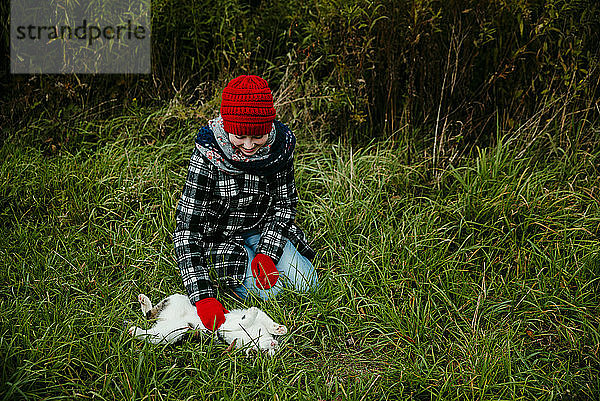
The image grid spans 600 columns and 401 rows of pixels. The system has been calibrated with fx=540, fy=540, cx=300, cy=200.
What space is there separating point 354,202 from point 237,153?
87 cm

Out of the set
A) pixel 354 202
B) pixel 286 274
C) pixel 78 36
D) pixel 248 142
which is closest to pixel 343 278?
pixel 286 274

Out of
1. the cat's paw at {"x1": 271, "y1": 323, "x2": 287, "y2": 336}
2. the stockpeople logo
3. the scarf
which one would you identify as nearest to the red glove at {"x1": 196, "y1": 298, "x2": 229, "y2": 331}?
the cat's paw at {"x1": 271, "y1": 323, "x2": 287, "y2": 336}

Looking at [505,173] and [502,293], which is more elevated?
[505,173]

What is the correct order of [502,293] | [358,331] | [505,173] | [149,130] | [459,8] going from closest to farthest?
[358,331] → [502,293] → [505,173] → [459,8] → [149,130]

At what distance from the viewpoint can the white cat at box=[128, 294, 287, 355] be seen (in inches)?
76.1

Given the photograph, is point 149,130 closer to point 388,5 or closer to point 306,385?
point 388,5

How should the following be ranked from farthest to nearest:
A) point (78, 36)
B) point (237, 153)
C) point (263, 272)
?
point (78, 36)
point (263, 272)
point (237, 153)

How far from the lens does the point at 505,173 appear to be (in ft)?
9.39

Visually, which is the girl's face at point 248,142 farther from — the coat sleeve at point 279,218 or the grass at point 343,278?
the grass at point 343,278

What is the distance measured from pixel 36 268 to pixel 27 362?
0.66 m

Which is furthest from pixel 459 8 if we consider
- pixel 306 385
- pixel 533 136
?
pixel 306 385

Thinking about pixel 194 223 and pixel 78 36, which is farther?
pixel 78 36

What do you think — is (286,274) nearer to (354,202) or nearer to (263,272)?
(263,272)

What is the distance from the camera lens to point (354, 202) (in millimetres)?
2736
